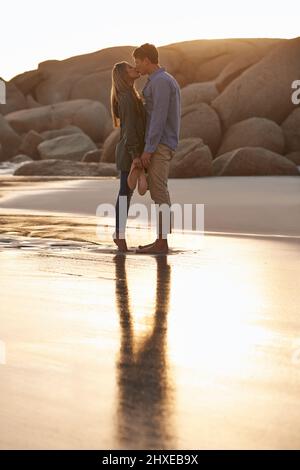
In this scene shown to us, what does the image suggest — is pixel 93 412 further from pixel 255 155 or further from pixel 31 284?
pixel 255 155

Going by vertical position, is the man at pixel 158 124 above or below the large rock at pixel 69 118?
above

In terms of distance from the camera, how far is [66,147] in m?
36.9

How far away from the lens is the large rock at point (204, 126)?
25.2 meters

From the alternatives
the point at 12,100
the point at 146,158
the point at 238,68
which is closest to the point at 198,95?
the point at 238,68

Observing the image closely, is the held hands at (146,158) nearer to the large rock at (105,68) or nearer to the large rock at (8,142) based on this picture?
the large rock at (8,142)

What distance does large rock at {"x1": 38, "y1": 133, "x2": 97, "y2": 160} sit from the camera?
3612 centimetres

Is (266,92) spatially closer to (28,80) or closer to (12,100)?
(12,100)

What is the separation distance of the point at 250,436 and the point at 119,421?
365mm

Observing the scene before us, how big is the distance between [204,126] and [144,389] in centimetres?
2254

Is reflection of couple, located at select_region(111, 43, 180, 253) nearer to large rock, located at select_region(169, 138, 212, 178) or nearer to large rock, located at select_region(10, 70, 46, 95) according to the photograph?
large rock, located at select_region(169, 138, 212, 178)

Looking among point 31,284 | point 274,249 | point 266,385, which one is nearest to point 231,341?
point 266,385

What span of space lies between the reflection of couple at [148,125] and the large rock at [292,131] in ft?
58.6

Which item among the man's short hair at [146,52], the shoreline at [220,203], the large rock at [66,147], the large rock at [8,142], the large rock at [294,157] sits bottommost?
the large rock at [8,142]

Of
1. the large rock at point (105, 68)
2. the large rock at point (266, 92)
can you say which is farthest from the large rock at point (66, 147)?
the large rock at point (105, 68)
